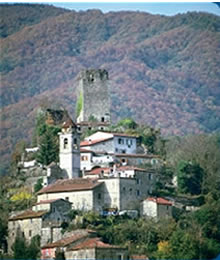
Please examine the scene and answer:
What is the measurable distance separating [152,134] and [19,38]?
1731 inches

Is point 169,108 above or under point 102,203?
above

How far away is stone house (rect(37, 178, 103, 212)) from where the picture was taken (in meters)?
40.8

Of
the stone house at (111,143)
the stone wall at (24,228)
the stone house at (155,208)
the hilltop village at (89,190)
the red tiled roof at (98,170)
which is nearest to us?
the hilltop village at (89,190)

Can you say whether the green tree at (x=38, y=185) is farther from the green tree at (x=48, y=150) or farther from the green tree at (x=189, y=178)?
the green tree at (x=189, y=178)

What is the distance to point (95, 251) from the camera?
36.9m

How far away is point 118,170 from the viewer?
42156 mm

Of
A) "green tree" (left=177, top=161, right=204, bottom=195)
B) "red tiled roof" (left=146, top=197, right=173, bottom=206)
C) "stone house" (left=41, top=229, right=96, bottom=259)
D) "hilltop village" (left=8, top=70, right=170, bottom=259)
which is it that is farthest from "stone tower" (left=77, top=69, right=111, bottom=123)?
"stone house" (left=41, top=229, right=96, bottom=259)

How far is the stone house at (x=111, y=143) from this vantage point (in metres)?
44.6

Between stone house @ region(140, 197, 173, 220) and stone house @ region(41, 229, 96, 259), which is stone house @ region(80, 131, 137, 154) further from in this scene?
stone house @ region(41, 229, 96, 259)

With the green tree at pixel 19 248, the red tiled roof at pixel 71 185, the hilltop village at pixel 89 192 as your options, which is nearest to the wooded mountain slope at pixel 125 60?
the hilltop village at pixel 89 192

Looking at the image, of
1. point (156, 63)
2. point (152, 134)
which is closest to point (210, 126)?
point (156, 63)

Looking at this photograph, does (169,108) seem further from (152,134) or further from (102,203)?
(102,203)

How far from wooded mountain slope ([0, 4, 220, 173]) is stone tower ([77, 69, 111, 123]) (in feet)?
67.3

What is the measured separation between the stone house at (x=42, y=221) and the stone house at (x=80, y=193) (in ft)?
1.22
